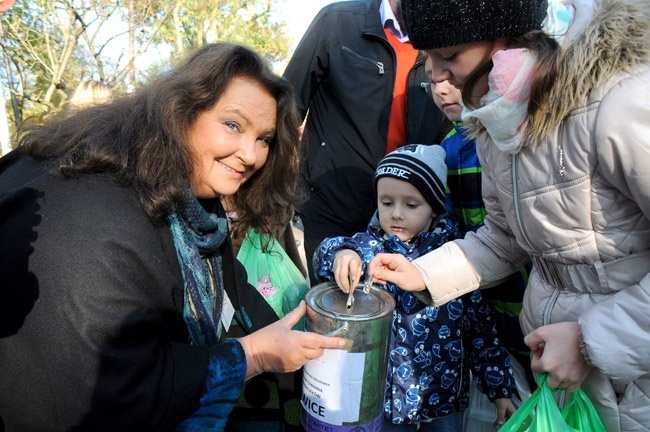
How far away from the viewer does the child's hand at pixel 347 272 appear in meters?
1.72

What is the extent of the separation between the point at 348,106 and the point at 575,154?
1.63 metres

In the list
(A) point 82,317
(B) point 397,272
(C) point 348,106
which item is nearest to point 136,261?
(A) point 82,317

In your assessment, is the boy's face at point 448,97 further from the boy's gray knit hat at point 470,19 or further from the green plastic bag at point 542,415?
the green plastic bag at point 542,415

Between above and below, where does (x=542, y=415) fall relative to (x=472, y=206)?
below

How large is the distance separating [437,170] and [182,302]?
1.26 m

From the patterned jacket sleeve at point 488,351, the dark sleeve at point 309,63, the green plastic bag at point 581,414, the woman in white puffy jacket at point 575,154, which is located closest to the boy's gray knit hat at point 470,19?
the woman in white puffy jacket at point 575,154

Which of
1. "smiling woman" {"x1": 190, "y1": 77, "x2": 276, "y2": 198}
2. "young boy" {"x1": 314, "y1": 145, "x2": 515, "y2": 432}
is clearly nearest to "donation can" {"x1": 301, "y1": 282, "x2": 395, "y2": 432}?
"young boy" {"x1": 314, "y1": 145, "x2": 515, "y2": 432}

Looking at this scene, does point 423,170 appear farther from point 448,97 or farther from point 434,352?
point 434,352

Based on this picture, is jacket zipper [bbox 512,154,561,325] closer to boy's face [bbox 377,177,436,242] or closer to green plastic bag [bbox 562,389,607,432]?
green plastic bag [bbox 562,389,607,432]

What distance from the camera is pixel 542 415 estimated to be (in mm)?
1361

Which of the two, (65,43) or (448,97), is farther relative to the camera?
(65,43)

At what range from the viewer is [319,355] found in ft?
5.01

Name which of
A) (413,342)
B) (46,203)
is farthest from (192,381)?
(413,342)

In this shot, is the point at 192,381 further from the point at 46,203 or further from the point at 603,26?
the point at 603,26
